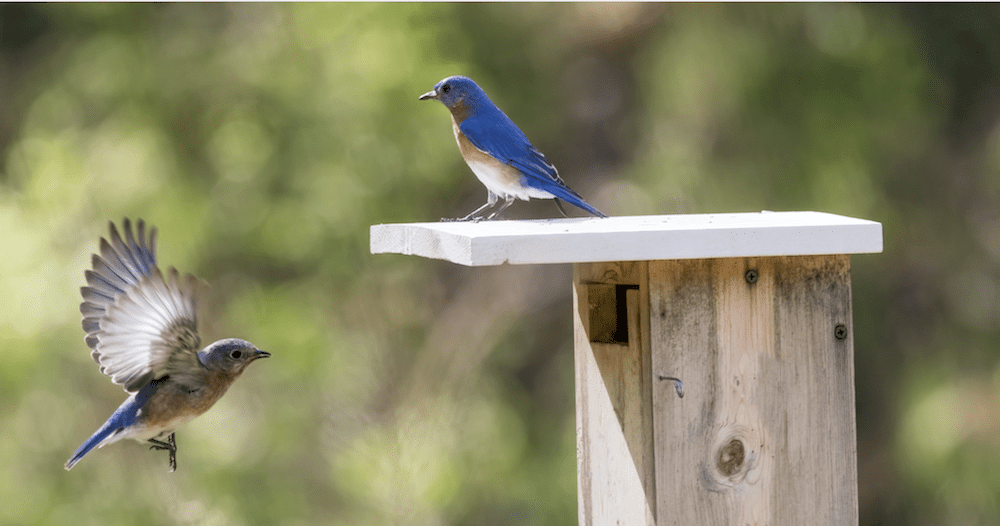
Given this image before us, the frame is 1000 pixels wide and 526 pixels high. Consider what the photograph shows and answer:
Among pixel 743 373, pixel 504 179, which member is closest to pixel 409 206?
pixel 504 179

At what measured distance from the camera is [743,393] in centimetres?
176

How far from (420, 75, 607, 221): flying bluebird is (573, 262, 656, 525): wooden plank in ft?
0.61

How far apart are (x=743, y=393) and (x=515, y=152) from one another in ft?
2.25

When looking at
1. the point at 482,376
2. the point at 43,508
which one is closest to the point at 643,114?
the point at 482,376

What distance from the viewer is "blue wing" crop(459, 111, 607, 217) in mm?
2068

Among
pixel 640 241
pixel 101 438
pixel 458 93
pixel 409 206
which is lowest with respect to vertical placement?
pixel 101 438

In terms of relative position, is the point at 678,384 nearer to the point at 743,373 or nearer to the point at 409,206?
the point at 743,373

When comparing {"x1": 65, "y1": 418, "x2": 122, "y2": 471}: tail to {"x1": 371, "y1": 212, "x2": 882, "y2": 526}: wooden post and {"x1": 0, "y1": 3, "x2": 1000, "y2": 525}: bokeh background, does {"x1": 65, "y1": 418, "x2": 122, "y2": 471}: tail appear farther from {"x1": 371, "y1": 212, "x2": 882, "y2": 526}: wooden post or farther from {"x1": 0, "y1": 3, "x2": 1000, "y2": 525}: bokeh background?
{"x1": 0, "y1": 3, "x2": 1000, "y2": 525}: bokeh background

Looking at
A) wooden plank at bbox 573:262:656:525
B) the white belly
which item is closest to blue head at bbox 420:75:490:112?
the white belly

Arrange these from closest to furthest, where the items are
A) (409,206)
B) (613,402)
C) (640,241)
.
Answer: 1. (640,241)
2. (613,402)
3. (409,206)

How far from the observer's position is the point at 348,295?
4469mm

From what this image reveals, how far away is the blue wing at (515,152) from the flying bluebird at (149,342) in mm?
621

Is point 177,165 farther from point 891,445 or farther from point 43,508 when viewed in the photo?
point 891,445

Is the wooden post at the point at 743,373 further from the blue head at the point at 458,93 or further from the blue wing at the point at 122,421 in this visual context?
the blue wing at the point at 122,421
